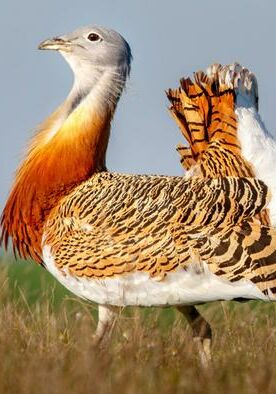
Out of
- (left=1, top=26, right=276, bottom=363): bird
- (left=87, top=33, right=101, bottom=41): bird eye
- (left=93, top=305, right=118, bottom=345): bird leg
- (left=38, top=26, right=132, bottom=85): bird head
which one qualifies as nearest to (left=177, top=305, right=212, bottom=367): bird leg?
(left=1, top=26, right=276, bottom=363): bird

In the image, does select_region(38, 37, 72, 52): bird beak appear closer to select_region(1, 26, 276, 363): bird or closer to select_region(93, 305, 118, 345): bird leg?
select_region(1, 26, 276, 363): bird

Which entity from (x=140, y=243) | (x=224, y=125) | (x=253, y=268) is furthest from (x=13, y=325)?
(x=224, y=125)

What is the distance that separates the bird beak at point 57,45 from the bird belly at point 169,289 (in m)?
1.49

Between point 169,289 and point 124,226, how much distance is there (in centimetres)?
40

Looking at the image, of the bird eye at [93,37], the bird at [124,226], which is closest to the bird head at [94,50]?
the bird eye at [93,37]

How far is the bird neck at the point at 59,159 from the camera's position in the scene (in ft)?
18.6

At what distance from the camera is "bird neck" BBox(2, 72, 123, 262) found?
5.67m

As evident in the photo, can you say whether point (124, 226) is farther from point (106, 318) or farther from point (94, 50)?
point (94, 50)

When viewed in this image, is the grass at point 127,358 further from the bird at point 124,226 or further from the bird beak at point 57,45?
the bird beak at point 57,45

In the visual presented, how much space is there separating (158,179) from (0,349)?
1.79 meters

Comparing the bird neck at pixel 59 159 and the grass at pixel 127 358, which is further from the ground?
the bird neck at pixel 59 159

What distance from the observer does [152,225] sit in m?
5.25

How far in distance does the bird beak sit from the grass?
149 centimetres

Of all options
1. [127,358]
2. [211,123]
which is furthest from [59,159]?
[127,358]
